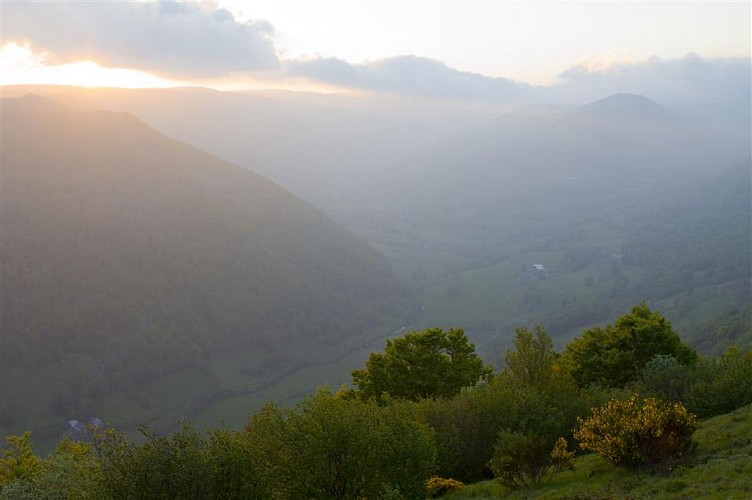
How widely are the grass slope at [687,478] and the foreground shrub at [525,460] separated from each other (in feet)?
2.29

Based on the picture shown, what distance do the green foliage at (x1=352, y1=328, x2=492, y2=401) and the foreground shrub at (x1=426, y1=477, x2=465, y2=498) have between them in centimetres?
2843

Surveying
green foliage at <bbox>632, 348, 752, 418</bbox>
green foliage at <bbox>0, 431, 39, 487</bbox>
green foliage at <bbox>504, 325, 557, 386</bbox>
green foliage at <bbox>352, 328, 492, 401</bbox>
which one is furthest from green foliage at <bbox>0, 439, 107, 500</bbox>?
green foliage at <bbox>504, 325, 557, 386</bbox>

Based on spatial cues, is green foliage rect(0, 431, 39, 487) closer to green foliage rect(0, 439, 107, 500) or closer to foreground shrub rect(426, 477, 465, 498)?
green foliage rect(0, 439, 107, 500)

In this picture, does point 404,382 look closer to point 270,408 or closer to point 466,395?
point 466,395

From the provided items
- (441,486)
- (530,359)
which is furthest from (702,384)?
(441,486)

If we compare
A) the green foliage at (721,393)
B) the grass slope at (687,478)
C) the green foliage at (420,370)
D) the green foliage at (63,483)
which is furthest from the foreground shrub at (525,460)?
the green foliage at (420,370)

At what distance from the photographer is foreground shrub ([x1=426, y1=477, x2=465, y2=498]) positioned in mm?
40806

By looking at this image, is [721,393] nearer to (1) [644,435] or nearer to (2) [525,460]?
(1) [644,435]

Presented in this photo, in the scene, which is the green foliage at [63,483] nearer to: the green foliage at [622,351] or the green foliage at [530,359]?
the green foliage at [530,359]

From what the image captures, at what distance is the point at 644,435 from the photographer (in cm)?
3016

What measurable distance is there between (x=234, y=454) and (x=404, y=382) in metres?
43.0

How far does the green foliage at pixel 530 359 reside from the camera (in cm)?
6153

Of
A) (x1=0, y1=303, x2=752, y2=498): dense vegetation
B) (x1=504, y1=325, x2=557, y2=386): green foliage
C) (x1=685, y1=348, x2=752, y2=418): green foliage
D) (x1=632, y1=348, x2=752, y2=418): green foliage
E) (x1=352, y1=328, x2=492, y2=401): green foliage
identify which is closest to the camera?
(x1=0, y1=303, x2=752, y2=498): dense vegetation

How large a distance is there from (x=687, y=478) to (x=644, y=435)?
280 centimetres
